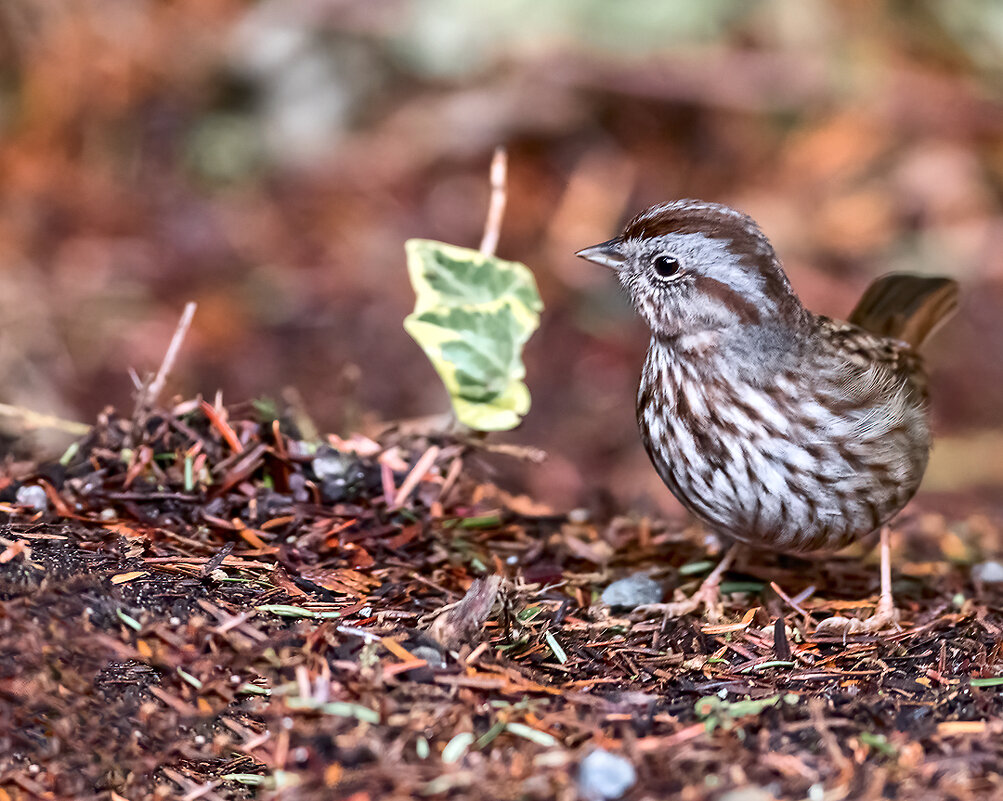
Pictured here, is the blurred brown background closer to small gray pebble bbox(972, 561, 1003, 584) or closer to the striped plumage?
small gray pebble bbox(972, 561, 1003, 584)

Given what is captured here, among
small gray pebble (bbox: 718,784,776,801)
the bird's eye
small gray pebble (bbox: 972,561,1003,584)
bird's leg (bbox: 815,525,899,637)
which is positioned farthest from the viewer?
small gray pebble (bbox: 972,561,1003,584)

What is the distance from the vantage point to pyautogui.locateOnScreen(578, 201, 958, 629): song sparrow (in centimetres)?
317

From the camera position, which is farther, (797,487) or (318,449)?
(318,449)

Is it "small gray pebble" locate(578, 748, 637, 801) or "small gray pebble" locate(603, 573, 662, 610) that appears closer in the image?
"small gray pebble" locate(578, 748, 637, 801)

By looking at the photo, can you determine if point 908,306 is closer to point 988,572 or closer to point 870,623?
point 988,572

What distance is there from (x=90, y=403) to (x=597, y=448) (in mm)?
2336

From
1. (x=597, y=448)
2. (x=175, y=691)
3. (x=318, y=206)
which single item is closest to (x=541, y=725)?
(x=175, y=691)

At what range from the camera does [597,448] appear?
5496 mm

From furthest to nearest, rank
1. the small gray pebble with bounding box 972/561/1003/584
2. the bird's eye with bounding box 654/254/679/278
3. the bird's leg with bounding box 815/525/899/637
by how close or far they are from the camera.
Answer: the small gray pebble with bounding box 972/561/1003/584 → the bird's eye with bounding box 654/254/679/278 → the bird's leg with bounding box 815/525/899/637

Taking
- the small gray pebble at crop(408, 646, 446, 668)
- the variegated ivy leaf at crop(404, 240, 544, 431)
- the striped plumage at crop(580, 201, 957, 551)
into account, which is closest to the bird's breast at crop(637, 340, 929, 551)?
the striped plumage at crop(580, 201, 957, 551)

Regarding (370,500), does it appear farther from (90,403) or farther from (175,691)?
(90,403)

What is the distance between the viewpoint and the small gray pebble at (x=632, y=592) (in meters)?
3.21

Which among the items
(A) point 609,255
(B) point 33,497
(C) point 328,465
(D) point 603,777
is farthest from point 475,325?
(D) point 603,777

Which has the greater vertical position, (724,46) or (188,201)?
(724,46)
